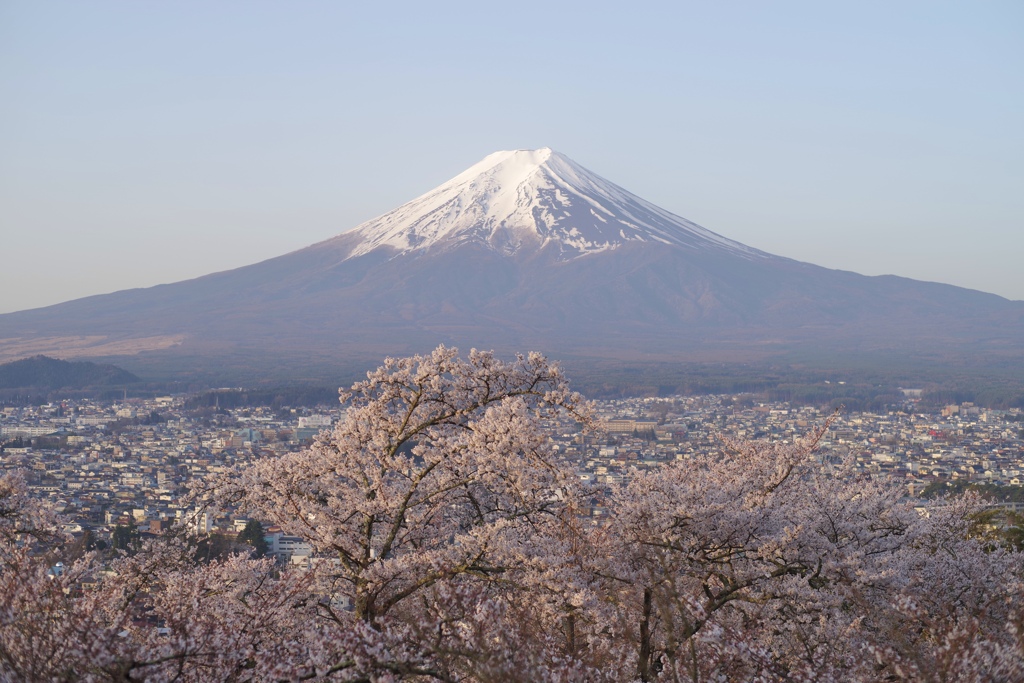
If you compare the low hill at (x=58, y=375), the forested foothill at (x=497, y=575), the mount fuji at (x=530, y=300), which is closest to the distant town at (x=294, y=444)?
the forested foothill at (x=497, y=575)

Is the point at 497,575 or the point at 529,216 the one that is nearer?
the point at 497,575

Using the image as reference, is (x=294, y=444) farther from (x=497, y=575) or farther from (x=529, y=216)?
(x=529, y=216)

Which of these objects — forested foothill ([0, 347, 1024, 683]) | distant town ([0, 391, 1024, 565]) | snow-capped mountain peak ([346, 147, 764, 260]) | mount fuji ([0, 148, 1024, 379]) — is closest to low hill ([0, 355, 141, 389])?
distant town ([0, 391, 1024, 565])

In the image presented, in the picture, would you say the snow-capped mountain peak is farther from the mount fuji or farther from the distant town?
the distant town

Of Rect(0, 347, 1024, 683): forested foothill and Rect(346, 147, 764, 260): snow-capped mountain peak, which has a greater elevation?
Rect(346, 147, 764, 260): snow-capped mountain peak

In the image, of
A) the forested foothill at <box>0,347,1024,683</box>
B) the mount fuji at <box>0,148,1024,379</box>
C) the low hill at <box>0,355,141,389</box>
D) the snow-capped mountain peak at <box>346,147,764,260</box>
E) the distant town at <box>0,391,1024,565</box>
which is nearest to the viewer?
the forested foothill at <box>0,347,1024,683</box>

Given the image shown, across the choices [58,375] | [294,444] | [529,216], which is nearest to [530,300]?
[529,216]

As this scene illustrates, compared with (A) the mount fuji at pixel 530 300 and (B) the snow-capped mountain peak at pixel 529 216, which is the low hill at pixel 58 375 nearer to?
(A) the mount fuji at pixel 530 300
